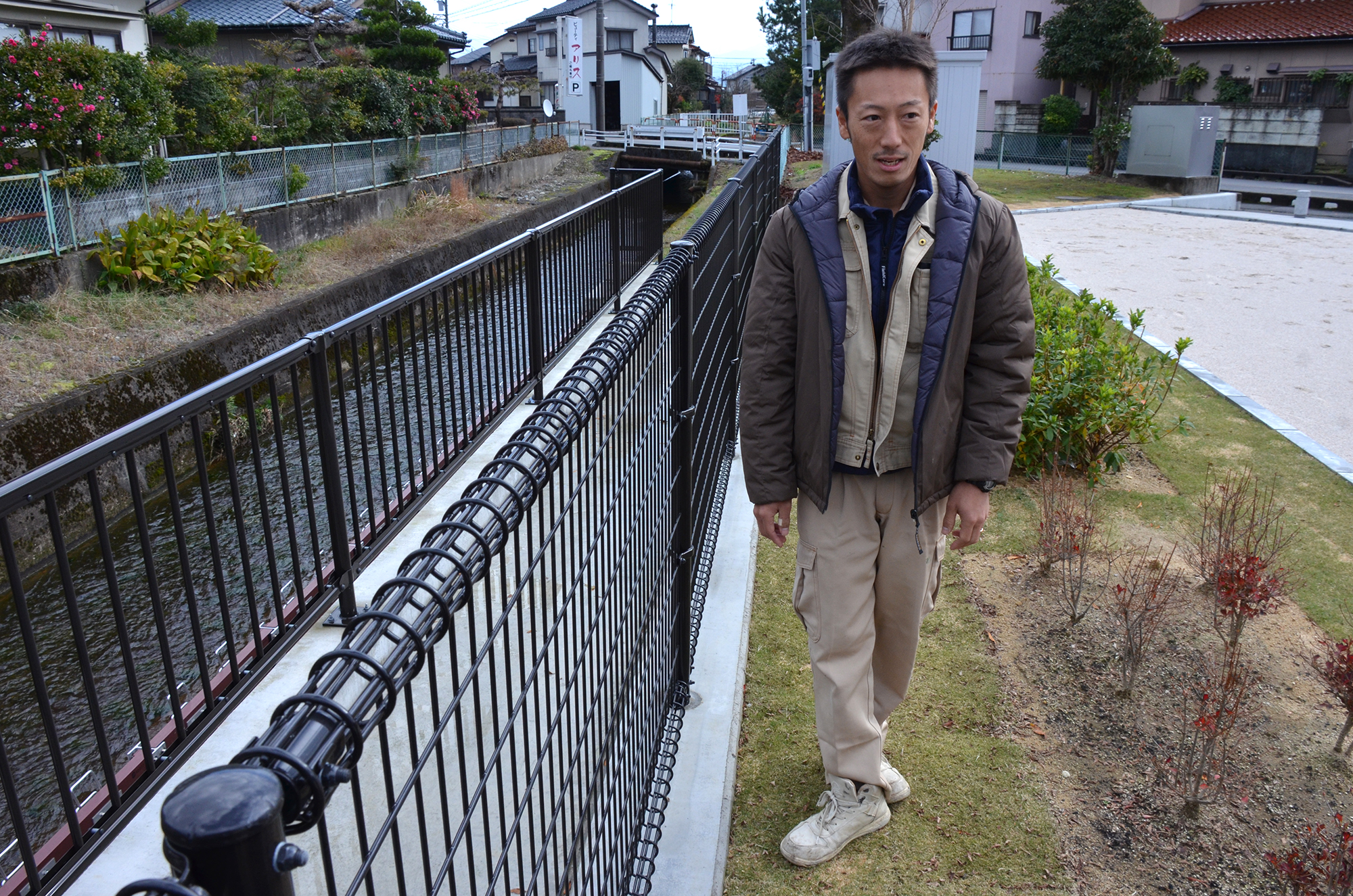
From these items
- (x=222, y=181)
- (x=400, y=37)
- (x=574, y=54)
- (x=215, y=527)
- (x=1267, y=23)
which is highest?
(x=1267, y=23)

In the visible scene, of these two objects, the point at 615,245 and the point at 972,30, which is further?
the point at 972,30

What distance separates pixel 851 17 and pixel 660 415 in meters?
16.6

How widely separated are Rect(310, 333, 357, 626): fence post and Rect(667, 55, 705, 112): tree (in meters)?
67.1

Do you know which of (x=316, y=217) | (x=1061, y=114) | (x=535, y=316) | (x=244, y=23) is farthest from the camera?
(x=1061, y=114)

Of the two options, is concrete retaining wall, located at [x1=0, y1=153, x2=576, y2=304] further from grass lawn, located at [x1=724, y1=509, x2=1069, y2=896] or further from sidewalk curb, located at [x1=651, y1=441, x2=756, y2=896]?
grass lawn, located at [x1=724, y1=509, x2=1069, y2=896]

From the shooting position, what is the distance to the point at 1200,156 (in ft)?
78.8

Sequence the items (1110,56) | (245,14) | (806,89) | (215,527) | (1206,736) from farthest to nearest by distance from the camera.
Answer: (1110,56), (245,14), (806,89), (215,527), (1206,736)

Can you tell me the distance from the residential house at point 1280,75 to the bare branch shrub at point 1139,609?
32.8 metres

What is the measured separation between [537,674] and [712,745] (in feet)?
6.15

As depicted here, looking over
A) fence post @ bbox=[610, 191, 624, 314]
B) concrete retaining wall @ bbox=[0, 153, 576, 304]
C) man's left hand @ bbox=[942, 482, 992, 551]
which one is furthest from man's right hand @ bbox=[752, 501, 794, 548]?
concrete retaining wall @ bbox=[0, 153, 576, 304]

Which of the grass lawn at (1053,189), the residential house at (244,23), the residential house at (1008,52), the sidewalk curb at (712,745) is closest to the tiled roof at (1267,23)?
the residential house at (1008,52)

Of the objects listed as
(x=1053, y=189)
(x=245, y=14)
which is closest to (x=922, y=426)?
(x=1053, y=189)

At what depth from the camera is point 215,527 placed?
336 cm

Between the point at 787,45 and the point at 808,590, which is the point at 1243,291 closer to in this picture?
the point at 808,590
